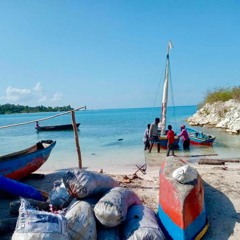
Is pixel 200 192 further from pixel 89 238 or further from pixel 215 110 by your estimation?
pixel 215 110

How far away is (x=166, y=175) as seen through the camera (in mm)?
6289

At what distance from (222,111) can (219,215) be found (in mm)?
31654

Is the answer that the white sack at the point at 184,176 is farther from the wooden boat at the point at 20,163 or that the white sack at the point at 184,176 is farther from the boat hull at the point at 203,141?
the boat hull at the point at 203,141

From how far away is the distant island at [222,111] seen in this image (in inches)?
1202

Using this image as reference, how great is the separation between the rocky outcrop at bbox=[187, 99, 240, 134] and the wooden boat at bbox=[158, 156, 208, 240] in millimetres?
23718

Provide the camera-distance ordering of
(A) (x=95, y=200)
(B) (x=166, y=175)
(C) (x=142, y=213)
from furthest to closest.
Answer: (B) (x=166, y=175)
(A) (x=95, y=200)
(C) (x=142, y=213)

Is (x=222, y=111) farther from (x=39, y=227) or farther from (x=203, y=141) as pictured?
(x=39, y=227)

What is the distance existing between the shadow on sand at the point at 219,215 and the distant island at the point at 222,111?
21.9m

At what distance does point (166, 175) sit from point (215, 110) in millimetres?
34445

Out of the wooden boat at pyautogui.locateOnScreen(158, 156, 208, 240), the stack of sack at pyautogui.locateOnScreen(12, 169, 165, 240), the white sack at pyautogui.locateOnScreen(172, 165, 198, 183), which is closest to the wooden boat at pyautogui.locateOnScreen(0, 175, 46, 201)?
the stack of sack at pyautogui.locateOnScreen(12, 169, 165, 240)

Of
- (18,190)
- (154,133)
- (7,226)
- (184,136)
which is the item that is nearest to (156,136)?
(154,133)

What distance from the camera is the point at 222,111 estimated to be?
36.0 m

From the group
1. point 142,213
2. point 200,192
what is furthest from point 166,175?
point 142,213

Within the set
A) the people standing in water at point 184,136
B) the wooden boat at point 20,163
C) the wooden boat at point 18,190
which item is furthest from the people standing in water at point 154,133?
the wooden boat at point 18,190
